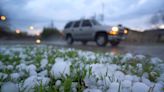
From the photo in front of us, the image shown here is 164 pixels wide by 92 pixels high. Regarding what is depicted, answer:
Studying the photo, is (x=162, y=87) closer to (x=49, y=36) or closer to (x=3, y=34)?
(x=3, y=34)

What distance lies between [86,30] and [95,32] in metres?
0.93

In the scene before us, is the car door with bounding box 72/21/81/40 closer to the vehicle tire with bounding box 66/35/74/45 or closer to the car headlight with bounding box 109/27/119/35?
the vehicle tire with bounding box 66/35/74/45

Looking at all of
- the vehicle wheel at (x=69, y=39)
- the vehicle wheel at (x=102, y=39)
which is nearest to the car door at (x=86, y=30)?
the vehicle wheel at (x=102, y=39)

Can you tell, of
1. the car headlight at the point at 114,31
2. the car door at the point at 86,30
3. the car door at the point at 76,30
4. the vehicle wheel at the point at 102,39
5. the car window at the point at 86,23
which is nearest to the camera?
the car headlight at the point at 114,31

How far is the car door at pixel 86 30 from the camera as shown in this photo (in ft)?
48.4

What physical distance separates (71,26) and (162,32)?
40.3ft

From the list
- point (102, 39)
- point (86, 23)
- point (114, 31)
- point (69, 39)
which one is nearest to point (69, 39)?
point (69, 39)

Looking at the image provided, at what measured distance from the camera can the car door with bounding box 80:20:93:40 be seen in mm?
14766

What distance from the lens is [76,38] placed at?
16.3 metres

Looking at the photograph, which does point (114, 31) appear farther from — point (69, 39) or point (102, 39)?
point (69, 39)

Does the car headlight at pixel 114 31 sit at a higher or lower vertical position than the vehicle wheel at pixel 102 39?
higher

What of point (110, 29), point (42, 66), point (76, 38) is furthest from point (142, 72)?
point (76, 38)

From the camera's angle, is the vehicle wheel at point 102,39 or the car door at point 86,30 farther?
the car door at point 86,30

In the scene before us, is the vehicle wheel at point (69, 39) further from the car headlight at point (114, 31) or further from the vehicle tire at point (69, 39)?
the car headlight at point (114, 31)
